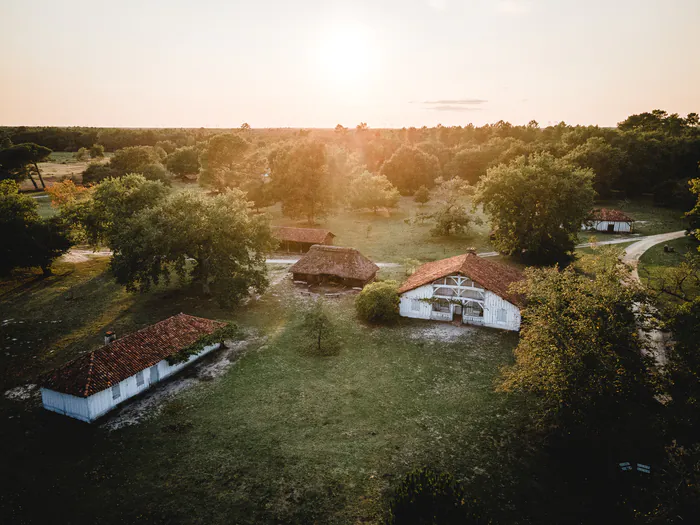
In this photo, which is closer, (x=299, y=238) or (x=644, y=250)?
(x=644, y=250)

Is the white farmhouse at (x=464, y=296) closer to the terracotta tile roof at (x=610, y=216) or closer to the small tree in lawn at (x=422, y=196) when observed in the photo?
the terracotta tile roof at (x=610, y=216)

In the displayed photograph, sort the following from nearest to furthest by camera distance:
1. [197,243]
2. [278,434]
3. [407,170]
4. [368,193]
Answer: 1. [278,434]
2. [197,243]
3. [368,193]
4. [407,170]

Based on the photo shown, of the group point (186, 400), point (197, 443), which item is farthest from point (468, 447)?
point (186, 400)

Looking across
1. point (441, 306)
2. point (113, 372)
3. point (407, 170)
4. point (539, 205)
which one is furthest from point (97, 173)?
point (539, 205)

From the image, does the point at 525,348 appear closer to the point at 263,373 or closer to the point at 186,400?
the point at 263,373

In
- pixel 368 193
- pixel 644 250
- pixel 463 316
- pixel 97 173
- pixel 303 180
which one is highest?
pixel 303 180

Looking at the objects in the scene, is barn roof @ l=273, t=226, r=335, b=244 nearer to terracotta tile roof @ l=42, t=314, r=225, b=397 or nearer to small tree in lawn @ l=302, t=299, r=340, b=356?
small tree in lawn @ l=302, t=299, r=340, b=356

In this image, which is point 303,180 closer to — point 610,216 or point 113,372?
point 610,216
